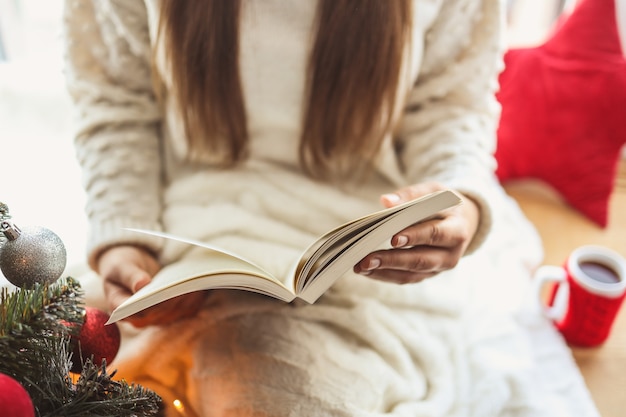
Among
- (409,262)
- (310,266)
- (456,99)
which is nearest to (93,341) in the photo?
(310,266)

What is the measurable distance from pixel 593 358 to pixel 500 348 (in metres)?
0.25

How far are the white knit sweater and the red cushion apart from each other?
27 centimetres

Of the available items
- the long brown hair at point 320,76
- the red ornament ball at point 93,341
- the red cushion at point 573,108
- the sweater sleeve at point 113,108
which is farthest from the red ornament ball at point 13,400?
the red cushion at point 573,108

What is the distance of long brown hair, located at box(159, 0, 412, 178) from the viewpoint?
0.69 meters

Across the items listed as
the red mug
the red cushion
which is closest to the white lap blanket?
the red mug

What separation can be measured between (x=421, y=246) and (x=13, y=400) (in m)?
0.42

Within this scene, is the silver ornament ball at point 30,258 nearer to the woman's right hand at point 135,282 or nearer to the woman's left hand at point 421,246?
the woman's right hand at point 135,282

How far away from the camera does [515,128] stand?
3.58 feet

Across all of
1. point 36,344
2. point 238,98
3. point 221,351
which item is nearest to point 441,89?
point 238,98

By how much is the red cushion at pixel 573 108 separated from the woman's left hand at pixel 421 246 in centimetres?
49

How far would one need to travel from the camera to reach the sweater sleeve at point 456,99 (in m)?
0.78

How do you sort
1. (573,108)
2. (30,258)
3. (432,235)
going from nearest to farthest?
(30,258)
(432,235)
(573,108)

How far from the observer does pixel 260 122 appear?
0.80 m

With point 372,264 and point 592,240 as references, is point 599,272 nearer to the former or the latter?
point 592,240
